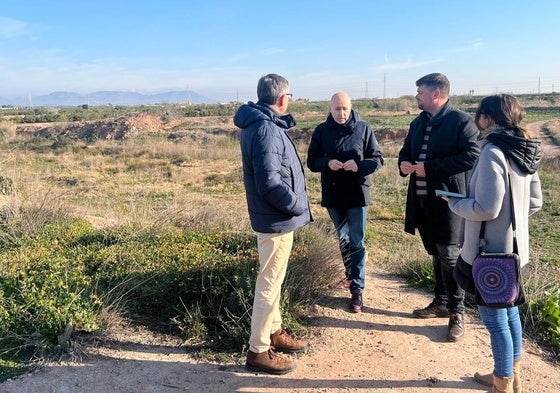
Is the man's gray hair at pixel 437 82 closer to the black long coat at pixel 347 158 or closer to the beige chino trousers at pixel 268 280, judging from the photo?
the black long coat at pixel 347 158

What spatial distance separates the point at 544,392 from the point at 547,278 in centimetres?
203

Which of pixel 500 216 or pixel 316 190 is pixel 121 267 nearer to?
pixel 500 216

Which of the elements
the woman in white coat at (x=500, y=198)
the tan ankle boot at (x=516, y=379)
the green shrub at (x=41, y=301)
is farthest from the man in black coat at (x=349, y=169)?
the green shrub at (x=41, y=301)

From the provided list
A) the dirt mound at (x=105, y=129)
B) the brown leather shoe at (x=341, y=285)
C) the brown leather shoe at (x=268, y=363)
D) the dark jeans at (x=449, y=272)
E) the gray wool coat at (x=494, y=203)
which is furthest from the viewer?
the dirt mound at (x=105, y=129)

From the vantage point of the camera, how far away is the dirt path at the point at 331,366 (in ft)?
11.1

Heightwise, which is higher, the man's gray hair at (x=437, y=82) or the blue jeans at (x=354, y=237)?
the man's gray hair at (x=437, y=82)

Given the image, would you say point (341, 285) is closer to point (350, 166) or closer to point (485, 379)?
point (350, 166)

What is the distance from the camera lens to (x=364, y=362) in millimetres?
3711

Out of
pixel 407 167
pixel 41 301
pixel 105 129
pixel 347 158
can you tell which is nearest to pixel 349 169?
pixel 347 158

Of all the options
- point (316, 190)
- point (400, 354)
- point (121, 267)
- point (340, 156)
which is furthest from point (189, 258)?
point (316, 190)

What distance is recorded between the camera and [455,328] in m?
4.00

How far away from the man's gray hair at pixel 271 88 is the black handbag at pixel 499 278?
1518 millimetres

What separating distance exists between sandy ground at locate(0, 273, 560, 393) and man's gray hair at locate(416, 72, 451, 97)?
202 centimetres

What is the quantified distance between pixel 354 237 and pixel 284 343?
4.07ft
